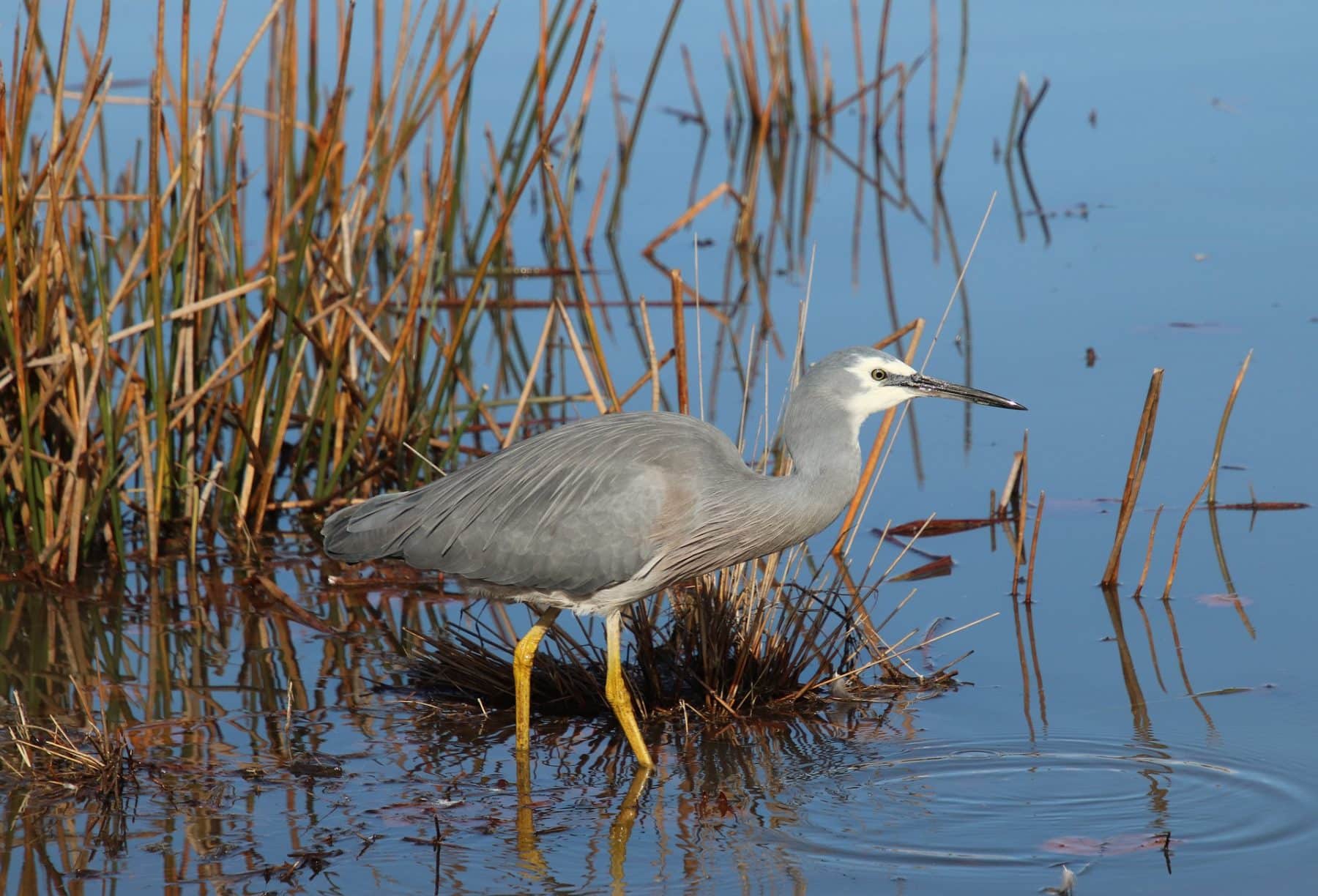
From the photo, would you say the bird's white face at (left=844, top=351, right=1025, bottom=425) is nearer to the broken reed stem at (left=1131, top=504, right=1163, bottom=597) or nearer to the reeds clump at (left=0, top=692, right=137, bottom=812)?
the broken reed stem at (left=1131, top=504, right=1163, bottom=597)

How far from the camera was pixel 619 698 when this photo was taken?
15.6ft

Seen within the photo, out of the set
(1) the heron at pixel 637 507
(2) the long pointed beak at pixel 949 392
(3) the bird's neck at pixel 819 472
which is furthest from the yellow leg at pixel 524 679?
(2) the long pointed beak at pixel 949 392

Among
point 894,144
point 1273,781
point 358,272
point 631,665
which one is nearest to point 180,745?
point 631,665

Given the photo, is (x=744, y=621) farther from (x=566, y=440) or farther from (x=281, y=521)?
(x=281, y=521)

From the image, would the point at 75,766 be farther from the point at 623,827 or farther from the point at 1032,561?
the point at 1032,561

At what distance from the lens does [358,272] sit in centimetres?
687

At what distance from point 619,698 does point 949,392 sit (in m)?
1.32

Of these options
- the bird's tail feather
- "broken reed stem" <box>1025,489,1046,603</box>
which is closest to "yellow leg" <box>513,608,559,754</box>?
the bird's tail feather

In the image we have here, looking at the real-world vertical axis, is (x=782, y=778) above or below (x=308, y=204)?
below

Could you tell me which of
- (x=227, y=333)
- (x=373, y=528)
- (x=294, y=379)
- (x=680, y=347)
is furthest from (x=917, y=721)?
(x=227, y=333)

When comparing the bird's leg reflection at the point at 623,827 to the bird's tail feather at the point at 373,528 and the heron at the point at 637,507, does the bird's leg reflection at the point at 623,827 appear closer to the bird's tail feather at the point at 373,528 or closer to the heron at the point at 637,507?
the heron at the point at 637,507

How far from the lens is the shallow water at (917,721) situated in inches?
161

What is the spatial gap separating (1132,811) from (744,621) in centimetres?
134

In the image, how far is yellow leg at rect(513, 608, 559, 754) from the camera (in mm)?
4816
